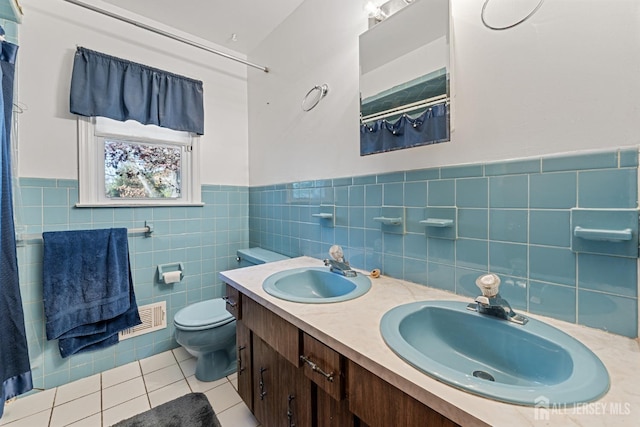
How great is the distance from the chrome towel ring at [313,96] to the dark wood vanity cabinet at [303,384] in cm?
123

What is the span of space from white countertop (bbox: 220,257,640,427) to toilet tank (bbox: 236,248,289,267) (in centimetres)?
Answer: 71

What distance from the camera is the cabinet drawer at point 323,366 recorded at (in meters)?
0.76

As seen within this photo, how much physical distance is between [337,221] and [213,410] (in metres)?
1.28

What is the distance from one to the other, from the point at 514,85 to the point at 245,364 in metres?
→ 1.67

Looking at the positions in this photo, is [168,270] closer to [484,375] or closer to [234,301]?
[234,301]

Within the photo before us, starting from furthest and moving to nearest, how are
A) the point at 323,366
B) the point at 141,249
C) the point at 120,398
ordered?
the point at 141,249
the point at 120,398
the point at 323,366

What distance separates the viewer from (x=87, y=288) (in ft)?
5.63

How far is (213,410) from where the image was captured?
1.48 metres

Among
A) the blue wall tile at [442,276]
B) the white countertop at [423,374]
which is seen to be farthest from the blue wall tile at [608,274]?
the blue wall tile at [442,276]

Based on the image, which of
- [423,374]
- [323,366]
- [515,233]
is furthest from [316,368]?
[515,233]

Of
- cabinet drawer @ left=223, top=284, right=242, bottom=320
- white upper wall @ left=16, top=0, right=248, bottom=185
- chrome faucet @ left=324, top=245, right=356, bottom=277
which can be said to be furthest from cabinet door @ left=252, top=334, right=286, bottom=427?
white upper wall @ left=16, top=0, right=248, bottom=185

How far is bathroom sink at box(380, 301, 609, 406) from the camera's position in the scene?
0.51 m

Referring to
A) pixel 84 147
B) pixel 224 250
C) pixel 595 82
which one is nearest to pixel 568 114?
pixel 595 82

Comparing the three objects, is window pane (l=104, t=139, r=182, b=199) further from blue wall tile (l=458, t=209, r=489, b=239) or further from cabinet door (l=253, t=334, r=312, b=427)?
blue wall tile (l=458, t=209, r=489, b=239)
